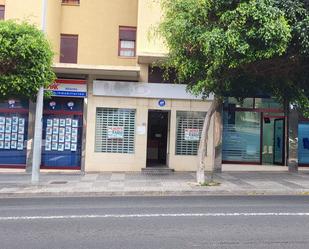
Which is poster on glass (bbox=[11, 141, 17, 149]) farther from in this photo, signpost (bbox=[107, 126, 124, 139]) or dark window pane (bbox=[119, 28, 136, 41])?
dark window pane (bbox=[119, 28, 136, 41])

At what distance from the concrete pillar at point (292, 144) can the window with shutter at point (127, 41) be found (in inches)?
284

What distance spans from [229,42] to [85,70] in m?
7.86

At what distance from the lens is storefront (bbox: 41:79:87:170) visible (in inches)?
779

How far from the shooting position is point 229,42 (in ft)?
41.0

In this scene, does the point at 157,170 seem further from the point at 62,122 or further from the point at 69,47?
the point at 69,47

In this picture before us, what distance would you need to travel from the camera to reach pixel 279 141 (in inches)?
810

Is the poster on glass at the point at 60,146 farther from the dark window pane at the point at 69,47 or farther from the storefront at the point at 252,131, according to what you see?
the storefront at the point at 252,131

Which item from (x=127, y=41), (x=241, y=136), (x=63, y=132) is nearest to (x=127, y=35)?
(x=127, y=41)

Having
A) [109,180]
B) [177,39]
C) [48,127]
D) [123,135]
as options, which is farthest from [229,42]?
[48,127]

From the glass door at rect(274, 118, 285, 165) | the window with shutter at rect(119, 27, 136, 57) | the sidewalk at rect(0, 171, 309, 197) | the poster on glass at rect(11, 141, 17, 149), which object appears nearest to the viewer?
the sidewalk at rect(0, 171, 309, 197)

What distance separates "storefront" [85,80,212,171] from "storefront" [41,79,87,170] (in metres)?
0.49

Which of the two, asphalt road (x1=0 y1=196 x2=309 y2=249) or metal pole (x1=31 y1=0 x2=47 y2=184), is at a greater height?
metal pole (x1=31 y1=0 x2=47 y2=184)

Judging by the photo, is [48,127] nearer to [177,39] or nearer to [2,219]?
[177,39]

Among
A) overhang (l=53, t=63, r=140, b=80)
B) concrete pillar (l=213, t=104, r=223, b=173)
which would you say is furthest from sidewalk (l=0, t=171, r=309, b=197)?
overhang (l=53, t=63, r=140, b=80)
